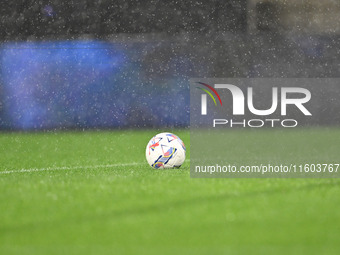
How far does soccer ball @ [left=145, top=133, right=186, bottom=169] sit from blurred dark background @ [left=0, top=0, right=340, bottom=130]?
762cm

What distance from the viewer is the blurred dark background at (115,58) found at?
47.0ft

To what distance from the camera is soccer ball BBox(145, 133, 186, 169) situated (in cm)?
662

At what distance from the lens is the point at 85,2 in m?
14.5

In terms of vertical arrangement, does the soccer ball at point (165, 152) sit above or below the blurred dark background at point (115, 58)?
below

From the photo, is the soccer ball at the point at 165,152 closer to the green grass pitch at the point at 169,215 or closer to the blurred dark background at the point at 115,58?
the green grass pitch at the point at 169,215

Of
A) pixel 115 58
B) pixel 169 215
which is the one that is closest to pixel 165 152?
pixel 169 215

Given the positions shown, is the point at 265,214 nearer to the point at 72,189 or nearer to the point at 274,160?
the point at 72,189

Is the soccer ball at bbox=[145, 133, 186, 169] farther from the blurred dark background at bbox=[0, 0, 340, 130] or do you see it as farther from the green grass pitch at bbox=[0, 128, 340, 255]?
the blurred dark background at bbox=[0, 0, 340, 130]

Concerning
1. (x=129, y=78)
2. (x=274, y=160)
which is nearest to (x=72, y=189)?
(x=274, y=160)

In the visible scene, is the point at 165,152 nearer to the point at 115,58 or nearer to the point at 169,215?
the point at 169,215

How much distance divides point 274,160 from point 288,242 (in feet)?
15.6

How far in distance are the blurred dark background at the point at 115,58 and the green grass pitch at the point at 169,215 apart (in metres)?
7.90

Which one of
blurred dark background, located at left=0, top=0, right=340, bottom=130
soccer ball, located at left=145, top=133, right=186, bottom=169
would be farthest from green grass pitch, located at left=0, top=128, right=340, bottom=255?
blurred dark background, located at left=0, top=0, right=340, bottom=130

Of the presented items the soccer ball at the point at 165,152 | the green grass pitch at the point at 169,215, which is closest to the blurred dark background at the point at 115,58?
the soccer ball at the point at 165,152
